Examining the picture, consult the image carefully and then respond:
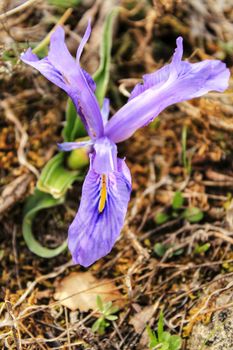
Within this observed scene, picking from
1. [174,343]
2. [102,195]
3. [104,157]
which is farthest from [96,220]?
[174,343]

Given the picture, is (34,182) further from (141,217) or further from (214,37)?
(214,37)

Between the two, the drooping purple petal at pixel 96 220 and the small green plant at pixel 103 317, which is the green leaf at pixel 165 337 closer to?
the small green plant at pixel 103 317

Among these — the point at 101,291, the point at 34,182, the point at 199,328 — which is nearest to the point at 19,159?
the point at 34,182

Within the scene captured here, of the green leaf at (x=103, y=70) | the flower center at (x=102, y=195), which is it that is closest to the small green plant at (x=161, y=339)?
the flower center at (x=102, y=195)

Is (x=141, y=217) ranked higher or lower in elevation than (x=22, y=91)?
lower

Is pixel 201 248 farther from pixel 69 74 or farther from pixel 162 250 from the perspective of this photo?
pixel 69 74

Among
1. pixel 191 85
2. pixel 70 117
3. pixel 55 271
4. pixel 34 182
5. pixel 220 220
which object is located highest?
pixel 191 85
